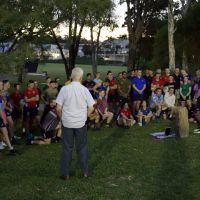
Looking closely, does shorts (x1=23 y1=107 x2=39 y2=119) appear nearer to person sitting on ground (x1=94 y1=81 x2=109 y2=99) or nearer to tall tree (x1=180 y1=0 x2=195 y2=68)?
person sitting on ground (x1=94 y1=81 x2=109 y2=99)

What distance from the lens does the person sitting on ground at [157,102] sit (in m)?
16.8

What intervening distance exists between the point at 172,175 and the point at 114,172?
43.0 inches

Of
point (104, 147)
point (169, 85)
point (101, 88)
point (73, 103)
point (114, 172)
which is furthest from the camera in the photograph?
point (169, 85)

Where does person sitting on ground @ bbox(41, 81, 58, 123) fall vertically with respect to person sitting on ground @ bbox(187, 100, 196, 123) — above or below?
above

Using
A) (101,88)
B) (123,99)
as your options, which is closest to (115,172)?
(101,88)

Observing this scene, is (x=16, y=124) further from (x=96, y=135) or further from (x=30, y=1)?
(x=30, y=1)

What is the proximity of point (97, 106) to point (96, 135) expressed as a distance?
5.96 feet

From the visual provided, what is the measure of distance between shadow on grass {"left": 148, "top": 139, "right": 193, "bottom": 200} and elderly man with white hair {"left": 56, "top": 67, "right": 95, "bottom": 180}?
148 centimetres

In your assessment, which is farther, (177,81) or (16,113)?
(177,81)

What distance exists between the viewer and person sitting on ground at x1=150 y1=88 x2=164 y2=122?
1680 cm

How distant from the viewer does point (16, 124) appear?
13859 mm

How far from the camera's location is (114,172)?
8.85 meters

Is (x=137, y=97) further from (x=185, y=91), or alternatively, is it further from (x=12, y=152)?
(x=12, y=152)

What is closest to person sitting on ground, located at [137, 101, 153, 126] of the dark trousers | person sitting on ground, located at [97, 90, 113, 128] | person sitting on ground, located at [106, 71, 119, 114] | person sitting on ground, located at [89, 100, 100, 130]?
person sitting on ground, located at [106, 71, 119, 114]
